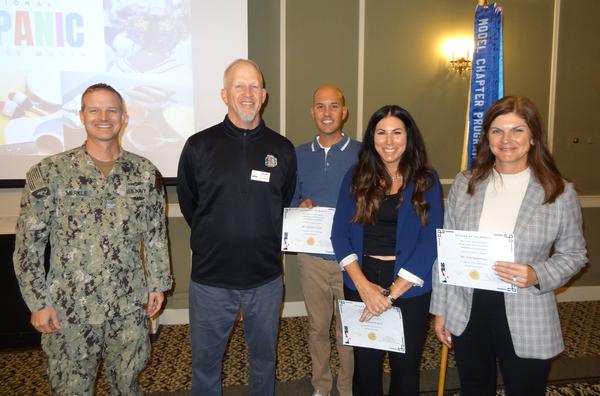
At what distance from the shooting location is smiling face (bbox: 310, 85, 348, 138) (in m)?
2.88

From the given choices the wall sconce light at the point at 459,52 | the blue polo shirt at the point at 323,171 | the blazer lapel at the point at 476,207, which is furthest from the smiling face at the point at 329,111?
the wall sconce light at the point at 459,52

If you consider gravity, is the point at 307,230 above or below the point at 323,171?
below

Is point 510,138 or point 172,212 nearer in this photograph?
point 510,138

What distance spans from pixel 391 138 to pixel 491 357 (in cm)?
113

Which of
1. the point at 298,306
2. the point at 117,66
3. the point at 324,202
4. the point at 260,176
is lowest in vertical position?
the point at 298,306

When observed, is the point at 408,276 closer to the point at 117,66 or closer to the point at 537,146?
the point at 537,146

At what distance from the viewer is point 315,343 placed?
287 centimetres

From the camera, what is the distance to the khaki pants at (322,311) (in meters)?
2.82

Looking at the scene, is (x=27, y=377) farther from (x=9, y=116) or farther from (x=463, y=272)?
(x=463, y=272)

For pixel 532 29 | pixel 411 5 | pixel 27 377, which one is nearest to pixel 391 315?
pixel 27 377

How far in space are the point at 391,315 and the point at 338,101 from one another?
152 centimetres

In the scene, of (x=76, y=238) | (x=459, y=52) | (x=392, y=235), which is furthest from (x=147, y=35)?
(x=459, y=52)

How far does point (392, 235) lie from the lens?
2.08m

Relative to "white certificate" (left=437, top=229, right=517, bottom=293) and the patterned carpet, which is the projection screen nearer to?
the patterned carpet
